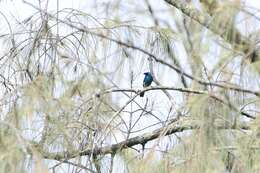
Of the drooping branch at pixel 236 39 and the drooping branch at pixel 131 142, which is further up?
the drooping branch at pixel 236 39

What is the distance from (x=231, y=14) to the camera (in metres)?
1.64

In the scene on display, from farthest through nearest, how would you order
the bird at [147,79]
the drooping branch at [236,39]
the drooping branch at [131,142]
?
the bird at [147,79], the drooping branch at [131,142], the drooping branch at [236,39]

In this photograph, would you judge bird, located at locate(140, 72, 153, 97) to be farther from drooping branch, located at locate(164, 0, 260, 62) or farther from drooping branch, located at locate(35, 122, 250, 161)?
drooping branch, located at locate(164, 0, 260, 62)

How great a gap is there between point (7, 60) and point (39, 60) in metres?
0.09

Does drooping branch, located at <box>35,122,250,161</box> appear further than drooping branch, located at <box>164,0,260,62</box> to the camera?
Yes

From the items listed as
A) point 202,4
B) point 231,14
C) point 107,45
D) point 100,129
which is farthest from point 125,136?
point 231,14

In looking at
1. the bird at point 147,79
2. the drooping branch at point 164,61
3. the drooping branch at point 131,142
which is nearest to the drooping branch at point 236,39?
the drooping branch at point 164,61

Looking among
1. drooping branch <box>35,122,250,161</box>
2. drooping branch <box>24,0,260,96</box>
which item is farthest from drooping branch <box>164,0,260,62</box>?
drooping branch <box>35,122,250,161</box>

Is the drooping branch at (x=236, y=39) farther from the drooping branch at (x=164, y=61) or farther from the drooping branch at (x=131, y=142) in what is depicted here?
the drooping branch at (x=131, y=142)

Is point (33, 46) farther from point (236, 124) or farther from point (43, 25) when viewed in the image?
point (236, 124)

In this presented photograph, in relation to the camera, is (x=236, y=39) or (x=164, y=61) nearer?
(x=236, y=39)

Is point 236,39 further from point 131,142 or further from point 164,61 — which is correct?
point 131,142

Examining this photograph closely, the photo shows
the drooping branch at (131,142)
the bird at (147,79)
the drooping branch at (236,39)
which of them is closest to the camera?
the drooping branch at (236,39)

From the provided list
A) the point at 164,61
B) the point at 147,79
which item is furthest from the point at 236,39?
the point at 147,79
